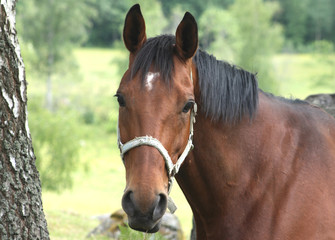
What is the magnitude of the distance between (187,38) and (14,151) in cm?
138

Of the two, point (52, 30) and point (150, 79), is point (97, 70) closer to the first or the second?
point (52, 30)

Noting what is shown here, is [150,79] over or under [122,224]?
under

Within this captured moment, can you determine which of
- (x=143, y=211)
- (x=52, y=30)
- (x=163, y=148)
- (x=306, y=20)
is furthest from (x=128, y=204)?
(x=306, y=20)

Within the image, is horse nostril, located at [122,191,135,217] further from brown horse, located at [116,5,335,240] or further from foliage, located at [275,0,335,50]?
foliage, located at [275,0,335,50]

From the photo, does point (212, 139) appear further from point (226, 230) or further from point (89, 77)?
point (89, 77)

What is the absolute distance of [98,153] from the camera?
1371 inches

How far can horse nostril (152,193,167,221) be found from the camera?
251 centimetres

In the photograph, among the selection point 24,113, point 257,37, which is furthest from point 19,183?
point 257,37

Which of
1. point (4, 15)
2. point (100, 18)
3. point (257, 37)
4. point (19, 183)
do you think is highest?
point (100, 18)

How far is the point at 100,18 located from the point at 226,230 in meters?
71.6

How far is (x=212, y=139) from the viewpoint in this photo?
302 centimetres

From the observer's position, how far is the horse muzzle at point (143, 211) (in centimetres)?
249

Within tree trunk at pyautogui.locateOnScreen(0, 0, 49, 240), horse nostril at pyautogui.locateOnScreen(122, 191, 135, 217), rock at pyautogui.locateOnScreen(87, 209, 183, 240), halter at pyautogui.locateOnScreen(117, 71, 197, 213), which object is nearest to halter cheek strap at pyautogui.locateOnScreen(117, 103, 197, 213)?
halter at pyautogui.locateOnScreen(117, 71, 197, 213)

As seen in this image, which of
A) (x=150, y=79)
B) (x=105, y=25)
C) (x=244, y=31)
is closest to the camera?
(x=150, y=79)
